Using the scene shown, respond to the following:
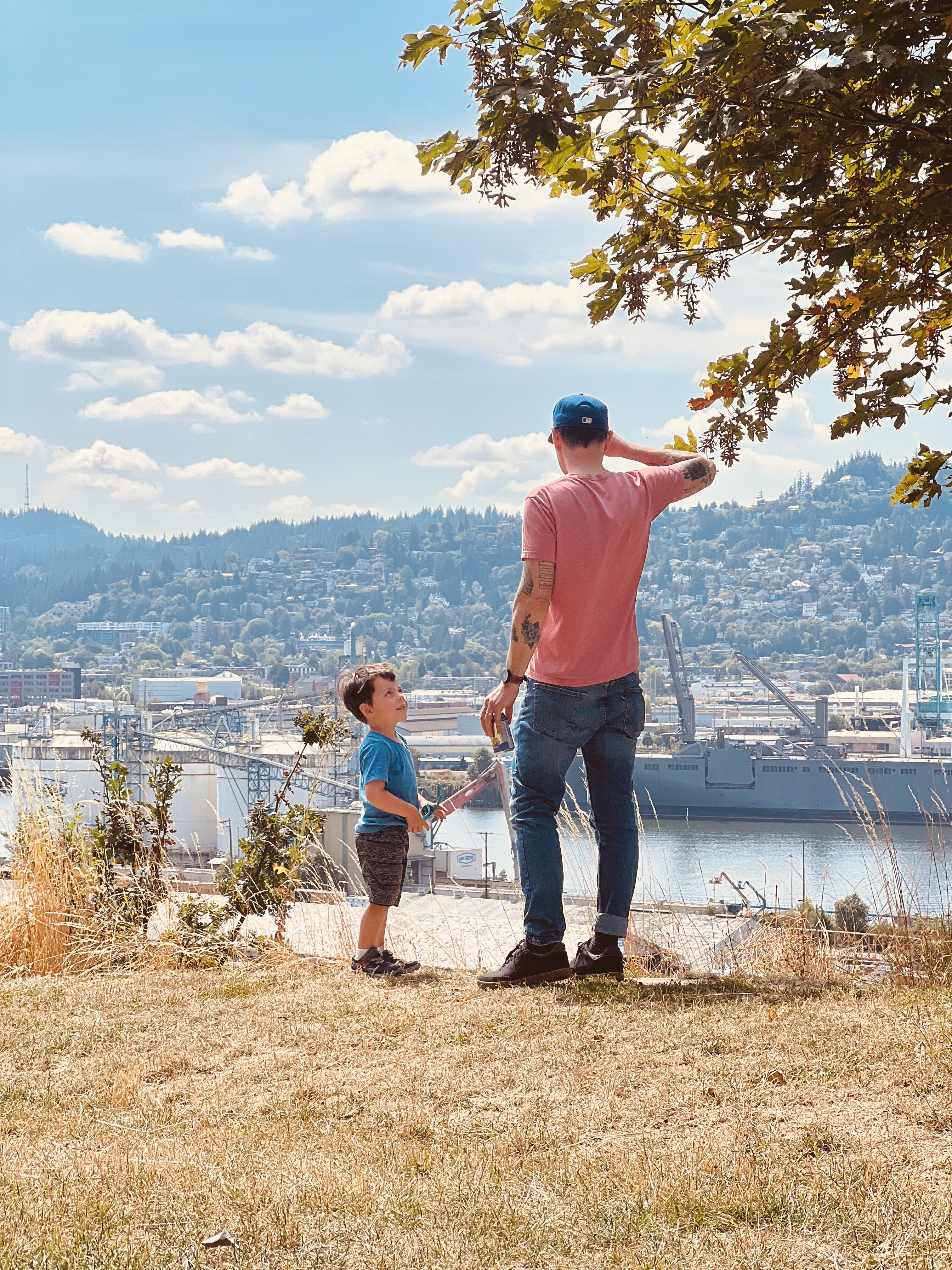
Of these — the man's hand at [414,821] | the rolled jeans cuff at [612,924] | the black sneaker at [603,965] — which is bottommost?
the black sneaker at [603,965]

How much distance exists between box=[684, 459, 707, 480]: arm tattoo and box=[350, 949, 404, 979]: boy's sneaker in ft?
5.46

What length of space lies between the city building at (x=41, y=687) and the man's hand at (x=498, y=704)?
289ft

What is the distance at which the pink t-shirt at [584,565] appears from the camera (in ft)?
9.53

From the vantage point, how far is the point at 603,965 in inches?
119

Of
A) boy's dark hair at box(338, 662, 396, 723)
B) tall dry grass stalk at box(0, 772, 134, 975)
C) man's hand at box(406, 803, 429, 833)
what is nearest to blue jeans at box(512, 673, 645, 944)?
man's hand at box(406, 803, 429, 833)

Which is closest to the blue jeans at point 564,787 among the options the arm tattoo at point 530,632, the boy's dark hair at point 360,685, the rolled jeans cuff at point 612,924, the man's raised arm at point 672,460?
the rolled jeans cuff at point 612,924

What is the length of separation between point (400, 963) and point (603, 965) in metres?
0.72

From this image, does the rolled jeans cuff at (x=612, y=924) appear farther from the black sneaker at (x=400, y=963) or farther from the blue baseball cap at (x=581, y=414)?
the blue baseball cap at (x=581, y=414)

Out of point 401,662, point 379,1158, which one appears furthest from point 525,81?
point 401,662

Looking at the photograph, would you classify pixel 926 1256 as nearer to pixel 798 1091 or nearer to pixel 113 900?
pixel 798 1091

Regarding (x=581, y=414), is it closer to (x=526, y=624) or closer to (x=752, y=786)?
(x=526, y=624)

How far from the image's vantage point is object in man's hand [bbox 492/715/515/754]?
9.79 feet

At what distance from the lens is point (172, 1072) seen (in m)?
2.43

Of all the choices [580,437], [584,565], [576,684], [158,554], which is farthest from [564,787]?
[158,554]
